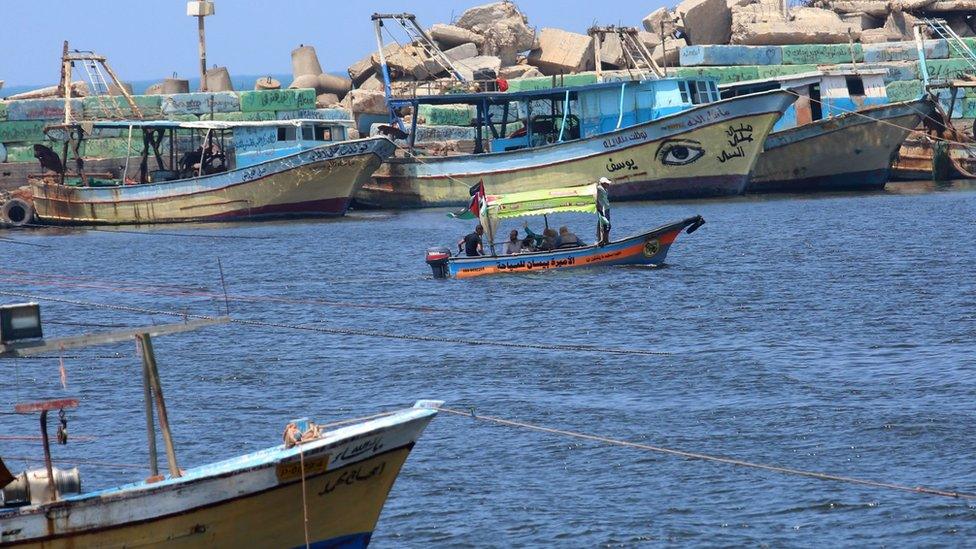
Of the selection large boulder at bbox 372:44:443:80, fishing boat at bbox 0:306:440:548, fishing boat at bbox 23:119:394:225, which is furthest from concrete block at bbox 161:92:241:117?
fishing boat at bbox 0:306:440:548

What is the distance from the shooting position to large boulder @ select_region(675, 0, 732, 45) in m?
65.1

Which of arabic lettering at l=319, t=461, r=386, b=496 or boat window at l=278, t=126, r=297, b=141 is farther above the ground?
boat window at l=278, t=126, r=297, b=141

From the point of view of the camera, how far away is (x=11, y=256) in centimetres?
4041

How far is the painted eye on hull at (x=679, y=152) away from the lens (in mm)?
44375

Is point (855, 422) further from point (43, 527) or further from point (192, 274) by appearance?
point (192, 274)

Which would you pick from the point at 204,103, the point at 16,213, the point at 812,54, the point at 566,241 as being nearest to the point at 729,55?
the point at 812,54

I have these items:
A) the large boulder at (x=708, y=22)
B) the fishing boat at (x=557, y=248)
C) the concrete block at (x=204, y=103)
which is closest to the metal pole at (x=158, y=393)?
the fishing boat at (x=557, y=248)

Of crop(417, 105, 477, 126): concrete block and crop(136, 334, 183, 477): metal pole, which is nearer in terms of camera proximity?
crop(136, 334, 183, 477): metal pole

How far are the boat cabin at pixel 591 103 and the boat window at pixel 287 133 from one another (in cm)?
381

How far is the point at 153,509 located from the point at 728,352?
1238 centimetres

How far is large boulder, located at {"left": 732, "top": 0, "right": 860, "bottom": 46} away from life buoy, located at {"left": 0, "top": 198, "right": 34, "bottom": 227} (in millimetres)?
28940

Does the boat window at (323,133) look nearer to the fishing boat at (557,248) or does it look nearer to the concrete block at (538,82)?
the concrete block at (538,82)

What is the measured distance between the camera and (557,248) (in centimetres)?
3020

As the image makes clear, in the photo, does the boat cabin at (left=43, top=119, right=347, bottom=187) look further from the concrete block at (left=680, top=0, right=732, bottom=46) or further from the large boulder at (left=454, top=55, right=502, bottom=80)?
the concrete block at (left=680, top=0, right=732, bottom=46)
